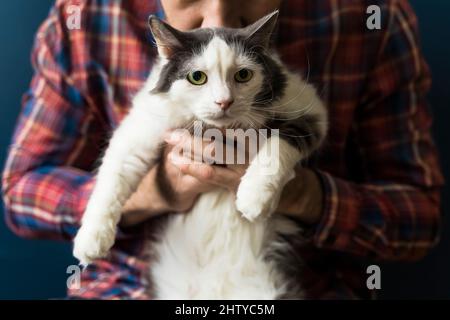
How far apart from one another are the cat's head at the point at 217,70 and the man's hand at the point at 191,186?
0.08 metres

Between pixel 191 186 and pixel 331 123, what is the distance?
34cm

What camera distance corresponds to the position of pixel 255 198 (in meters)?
0.71

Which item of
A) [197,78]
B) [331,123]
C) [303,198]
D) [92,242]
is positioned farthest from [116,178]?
[331,123]

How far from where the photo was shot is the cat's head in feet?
2.41

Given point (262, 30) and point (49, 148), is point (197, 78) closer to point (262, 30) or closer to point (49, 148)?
point (262, 30)

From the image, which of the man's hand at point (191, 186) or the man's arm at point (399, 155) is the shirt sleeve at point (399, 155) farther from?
the man's hand at point (191, 186)

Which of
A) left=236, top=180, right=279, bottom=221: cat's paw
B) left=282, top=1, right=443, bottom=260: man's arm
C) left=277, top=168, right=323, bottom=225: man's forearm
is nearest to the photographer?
left=236, top=180, right=279, bottom=221: cat's paw

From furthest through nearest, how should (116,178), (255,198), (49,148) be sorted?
1. (49,148)
2. (116,178)
3. (255,198)

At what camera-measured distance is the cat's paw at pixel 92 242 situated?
2.46 ft

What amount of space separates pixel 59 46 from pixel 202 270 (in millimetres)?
535
